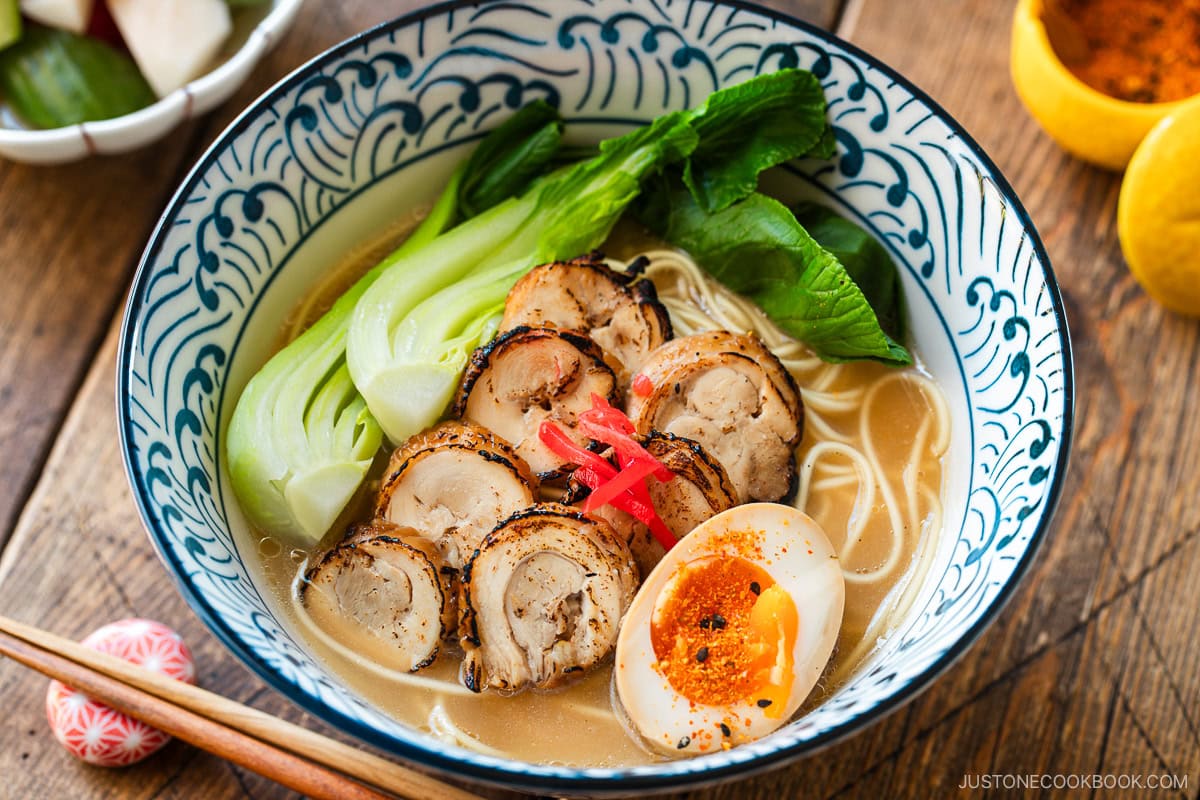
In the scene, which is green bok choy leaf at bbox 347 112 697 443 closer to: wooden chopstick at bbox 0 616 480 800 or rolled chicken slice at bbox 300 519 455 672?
rolled chicken slice at bbox 300 519 455 672

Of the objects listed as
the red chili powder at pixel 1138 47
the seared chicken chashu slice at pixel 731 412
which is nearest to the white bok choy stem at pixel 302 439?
the seared chicken chashu slice at pixel 731 412

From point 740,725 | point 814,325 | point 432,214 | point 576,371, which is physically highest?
point 432,214

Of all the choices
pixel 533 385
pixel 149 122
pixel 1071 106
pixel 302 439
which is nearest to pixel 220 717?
pixel 302 439

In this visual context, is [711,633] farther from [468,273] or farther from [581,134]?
[581,134]

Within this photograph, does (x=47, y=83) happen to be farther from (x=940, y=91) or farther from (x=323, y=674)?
(x=940, y=91)

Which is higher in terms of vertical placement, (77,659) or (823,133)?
(823,133)

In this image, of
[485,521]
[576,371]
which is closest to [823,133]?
[576,371]

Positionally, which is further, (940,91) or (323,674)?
(940,91)
